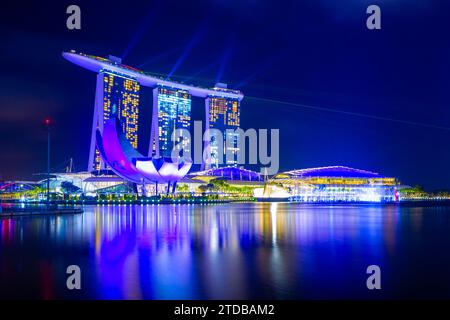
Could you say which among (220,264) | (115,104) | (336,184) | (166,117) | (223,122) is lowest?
(220,264)

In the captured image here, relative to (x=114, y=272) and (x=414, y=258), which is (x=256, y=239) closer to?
(x=414, y=258)

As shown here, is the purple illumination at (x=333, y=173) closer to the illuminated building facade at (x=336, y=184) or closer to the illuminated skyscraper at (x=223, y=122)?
the illuminated building facade at (x=336, y=184)

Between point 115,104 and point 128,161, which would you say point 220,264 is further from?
point 115,104

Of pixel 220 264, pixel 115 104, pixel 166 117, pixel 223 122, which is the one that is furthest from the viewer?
pixel 223 122

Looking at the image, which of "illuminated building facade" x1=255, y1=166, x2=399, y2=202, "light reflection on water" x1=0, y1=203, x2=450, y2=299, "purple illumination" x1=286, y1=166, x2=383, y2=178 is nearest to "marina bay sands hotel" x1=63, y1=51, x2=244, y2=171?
"purple illumination" x1=286, y1=166, x2=383, y2=178

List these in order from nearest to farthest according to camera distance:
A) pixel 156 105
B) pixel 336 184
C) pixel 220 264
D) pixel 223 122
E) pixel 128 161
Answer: pixel 220 264
pixel 128 161
pixel 336 184
pixel 156 105
pixel 223 122

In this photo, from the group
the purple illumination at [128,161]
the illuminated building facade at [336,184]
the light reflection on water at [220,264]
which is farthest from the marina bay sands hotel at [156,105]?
the light reflection on water at [220,264]

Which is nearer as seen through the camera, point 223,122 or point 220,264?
point 220,264

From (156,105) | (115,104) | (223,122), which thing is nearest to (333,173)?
(223,122)
